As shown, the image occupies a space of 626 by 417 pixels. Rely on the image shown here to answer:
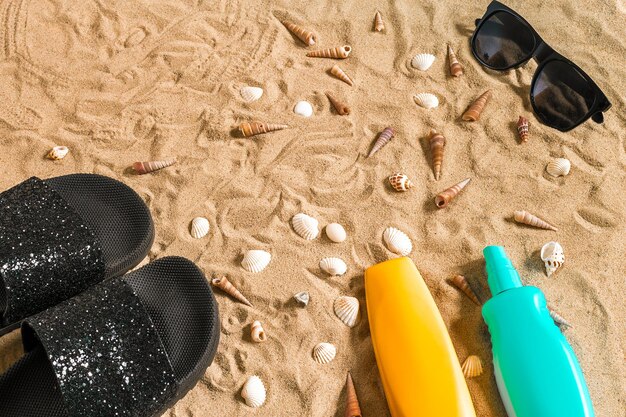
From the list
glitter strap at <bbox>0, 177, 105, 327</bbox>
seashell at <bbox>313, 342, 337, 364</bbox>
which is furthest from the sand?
glitter strap at <bbox>0, 177, 105, 327</bbox>

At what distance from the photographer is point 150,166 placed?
2.12 meters

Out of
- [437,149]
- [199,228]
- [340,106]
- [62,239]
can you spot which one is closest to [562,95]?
[437,149]

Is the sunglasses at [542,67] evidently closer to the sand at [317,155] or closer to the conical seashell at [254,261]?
the sand at [317,155]

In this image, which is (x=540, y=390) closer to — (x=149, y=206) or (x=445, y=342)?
(x=445, y=342)

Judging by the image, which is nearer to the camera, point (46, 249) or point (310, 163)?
point (46, 249)

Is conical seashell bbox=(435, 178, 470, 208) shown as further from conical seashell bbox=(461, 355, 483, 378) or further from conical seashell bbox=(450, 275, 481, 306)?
conical seashell bbox=(461, 355, 483, 378)

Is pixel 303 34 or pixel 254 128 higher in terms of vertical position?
pixel 303 34

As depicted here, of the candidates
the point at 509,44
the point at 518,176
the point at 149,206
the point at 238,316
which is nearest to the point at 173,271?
the point at 238,316

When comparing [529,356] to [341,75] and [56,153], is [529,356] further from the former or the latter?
[56,153]

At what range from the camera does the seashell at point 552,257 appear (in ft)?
6.29

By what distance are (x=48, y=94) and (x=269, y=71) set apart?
2.71ft

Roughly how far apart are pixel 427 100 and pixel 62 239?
133 cm

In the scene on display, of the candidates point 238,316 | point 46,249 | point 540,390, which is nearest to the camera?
point 540,390

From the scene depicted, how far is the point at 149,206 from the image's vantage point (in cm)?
207
